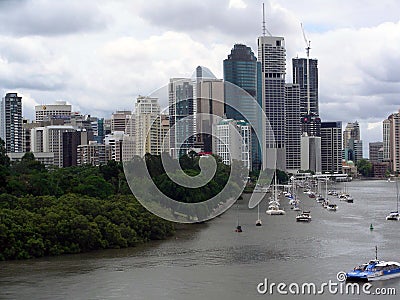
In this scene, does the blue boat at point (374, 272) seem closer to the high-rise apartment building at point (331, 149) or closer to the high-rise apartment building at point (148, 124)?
the high-rise apartment building at point (148, 124)

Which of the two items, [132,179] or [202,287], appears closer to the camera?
[202,287]

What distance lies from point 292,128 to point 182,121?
36.3 meters

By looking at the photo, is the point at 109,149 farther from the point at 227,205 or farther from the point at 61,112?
the point at 227,205

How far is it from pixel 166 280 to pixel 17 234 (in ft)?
14.1

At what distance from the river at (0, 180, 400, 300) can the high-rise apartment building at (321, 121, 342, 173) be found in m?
67.0

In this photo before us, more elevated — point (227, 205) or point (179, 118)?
point (179, 118)

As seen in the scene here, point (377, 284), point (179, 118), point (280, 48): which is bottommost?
point (377, 284)

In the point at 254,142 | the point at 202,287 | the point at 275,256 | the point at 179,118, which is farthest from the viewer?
the point at 254,142

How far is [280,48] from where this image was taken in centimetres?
8212

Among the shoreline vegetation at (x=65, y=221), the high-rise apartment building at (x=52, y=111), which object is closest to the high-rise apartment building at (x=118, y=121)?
the high-rise apartment building at (x=52, y=111)

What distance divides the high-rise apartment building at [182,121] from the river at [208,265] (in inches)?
947

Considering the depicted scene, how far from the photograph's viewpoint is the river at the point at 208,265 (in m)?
12.8

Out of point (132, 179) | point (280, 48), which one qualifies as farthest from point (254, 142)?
point (132, 179)

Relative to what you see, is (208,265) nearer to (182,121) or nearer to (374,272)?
(374,272)
